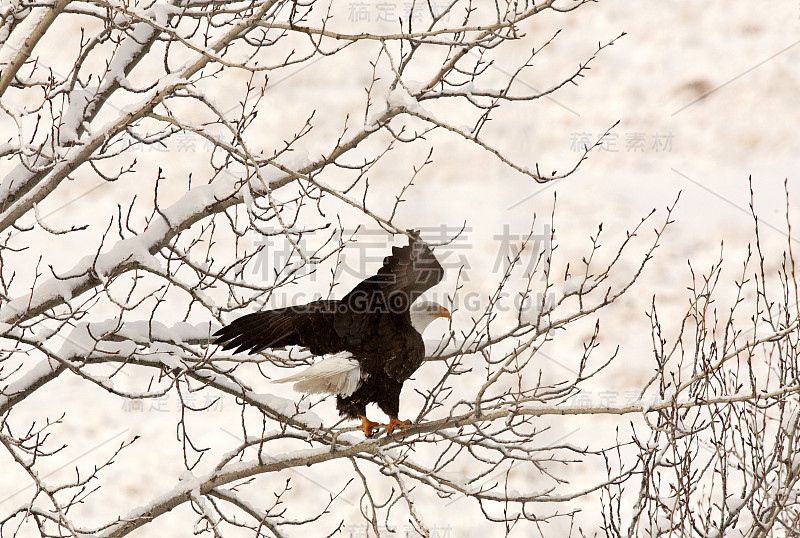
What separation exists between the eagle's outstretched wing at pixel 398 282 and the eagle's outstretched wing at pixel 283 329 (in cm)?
14

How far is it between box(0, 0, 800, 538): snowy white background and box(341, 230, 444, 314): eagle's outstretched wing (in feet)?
15.3

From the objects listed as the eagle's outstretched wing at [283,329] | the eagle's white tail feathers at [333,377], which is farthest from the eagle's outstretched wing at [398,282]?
the eagle's white tail feathers at [333,377]

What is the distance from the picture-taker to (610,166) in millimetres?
12086

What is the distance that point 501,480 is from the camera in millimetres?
9273

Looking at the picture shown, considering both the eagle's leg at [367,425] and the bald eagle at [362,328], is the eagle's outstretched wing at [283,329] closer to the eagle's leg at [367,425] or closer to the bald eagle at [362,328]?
the bald eagle at [362,328]

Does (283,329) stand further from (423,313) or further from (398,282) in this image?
(423,313)

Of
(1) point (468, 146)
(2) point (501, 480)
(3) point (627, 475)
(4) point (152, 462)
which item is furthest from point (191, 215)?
(1) point (468, 146)

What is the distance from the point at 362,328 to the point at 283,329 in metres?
0.39

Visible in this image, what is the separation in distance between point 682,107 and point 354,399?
1045cm

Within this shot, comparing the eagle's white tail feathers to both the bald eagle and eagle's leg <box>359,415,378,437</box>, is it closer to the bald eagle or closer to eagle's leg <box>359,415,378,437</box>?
the bald eagle

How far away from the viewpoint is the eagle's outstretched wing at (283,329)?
3.77 m

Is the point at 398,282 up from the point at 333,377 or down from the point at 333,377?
up

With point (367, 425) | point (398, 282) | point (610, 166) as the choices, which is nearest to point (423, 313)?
point (398, 282)

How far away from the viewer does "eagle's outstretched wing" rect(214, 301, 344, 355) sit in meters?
3.77
